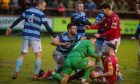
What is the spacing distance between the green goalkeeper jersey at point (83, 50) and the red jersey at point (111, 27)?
1.33 meters

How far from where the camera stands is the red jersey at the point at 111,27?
12.6 m

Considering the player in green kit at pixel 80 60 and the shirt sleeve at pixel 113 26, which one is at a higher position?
the shirt sleeve at pixel 113 26

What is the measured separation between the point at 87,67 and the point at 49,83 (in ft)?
3.83

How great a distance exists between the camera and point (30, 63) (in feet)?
51.6

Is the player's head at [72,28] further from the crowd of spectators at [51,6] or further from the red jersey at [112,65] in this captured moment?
the crowd of spectators at [51,6]

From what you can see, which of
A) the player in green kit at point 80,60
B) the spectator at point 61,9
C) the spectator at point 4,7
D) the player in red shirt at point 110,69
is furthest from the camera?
the spectator at point 61,9

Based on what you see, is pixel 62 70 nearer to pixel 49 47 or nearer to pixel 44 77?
pixel 44 77

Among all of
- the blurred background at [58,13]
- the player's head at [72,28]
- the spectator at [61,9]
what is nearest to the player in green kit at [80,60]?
the player's head at [72,28]

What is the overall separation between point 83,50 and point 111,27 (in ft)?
5.27

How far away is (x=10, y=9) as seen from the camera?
91.4 ft

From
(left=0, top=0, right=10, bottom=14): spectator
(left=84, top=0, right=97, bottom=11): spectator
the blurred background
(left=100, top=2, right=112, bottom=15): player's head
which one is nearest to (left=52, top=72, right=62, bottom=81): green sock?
(left=100, top=2, right=112, bottom=15): player's head

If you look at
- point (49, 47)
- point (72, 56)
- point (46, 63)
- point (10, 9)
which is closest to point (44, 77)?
point (72, 56)

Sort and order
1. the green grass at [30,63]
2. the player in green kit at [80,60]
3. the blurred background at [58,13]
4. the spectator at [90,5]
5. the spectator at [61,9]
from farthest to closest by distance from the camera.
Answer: the spectator at [90,5] < the spectator at [61,9] < the blurred background at [58,13] < the green grass at [30,63] < the player in green kit at [80,60]

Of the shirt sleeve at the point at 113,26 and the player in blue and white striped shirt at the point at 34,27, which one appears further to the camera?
the shirt sleeve at the point at 113,26
